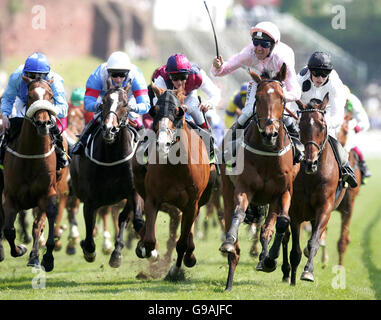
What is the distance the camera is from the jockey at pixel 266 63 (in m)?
9.30

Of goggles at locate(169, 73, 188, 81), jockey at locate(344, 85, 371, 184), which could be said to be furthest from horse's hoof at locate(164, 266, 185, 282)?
jockey at locate(344, 85, 371, 184)

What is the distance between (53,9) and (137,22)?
7747mm

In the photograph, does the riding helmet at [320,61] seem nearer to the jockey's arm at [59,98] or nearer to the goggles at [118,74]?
the goggles at [118,74]

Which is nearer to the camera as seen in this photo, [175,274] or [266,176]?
[266,176]

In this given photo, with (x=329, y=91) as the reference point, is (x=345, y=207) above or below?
A: below

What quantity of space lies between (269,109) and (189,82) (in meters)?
1.80

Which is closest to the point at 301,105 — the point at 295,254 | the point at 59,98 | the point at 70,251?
the point at 295,254

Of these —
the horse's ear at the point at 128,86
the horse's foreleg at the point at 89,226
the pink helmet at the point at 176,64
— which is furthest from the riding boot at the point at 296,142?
the horse's foreleg at the point at 89,226

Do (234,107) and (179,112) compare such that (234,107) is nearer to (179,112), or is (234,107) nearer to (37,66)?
(37,66)

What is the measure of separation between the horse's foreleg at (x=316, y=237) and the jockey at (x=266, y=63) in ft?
2.39

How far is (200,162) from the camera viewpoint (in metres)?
9.38

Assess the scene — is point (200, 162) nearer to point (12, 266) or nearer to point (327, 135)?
point (327, 135)

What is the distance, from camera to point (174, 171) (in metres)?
9.03
